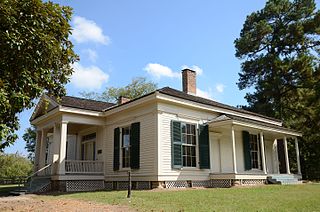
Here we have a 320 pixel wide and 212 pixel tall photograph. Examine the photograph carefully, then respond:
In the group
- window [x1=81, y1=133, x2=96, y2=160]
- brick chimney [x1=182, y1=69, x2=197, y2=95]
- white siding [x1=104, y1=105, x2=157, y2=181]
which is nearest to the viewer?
white siding [x1=104, y1=105, x2=157, y2=181]

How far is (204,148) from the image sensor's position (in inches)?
608

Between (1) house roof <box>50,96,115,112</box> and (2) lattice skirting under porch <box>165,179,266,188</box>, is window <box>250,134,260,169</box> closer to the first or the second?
(2) lattice skirting under porch <box>165,179,266,188</box>

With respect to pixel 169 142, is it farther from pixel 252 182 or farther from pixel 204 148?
pixel 252 182

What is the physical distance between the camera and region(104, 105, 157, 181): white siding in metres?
14.0

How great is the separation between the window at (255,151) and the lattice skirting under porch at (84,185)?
8938 mm

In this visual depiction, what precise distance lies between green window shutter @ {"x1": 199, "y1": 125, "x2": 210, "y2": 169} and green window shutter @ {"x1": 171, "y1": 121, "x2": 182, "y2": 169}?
1355mm

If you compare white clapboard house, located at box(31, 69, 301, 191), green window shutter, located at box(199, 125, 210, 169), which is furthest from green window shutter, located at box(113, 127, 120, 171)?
green window shutter, located at box(199, 125, 210, 169)

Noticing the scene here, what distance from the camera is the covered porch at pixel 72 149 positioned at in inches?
615

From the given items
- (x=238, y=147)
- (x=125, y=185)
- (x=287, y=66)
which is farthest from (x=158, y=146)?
(x=287, y=66)

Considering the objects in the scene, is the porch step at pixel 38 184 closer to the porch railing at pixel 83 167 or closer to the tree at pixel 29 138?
the porch railing at pixel 83 167

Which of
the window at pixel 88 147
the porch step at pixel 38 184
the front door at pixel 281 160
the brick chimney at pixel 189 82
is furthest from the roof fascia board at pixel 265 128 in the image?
the porch step at pixel 38 184

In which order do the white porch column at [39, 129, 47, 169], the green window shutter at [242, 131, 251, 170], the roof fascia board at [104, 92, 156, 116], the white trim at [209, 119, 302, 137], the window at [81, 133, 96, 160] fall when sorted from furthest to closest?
the white porch column at [39, 129, 47, 169]
the window at [81, 133, 96, 160]
the green window shutter at [242, 131, 251, 170]
the white trim at [209, 119, 302, 137]
the roof fascia board at [104, 92, 156, 116]

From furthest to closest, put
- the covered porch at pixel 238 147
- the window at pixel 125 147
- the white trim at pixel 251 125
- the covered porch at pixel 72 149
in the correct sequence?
the window at pixel 125 147 → the covered porch at pixel 72 149 → the covered porch at pixel 238 147 → the white trim at pixel 251 125

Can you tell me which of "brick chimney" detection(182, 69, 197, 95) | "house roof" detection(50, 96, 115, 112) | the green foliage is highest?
"brick chimney" detection(182, 69, 197, 95)
